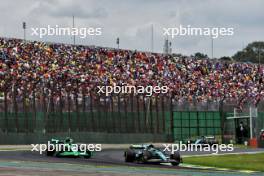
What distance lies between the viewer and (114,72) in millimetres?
53312

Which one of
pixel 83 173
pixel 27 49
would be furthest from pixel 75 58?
pixel 83 173

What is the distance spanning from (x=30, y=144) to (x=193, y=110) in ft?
53.5

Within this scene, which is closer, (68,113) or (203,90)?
(68,113)

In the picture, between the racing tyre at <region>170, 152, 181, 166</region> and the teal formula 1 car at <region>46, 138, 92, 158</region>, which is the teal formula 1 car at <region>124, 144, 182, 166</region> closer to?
the racing tyre at <region>170, 152, 181, 166</region>

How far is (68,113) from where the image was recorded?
4178 cm

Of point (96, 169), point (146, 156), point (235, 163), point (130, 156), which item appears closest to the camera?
point (96, 169)

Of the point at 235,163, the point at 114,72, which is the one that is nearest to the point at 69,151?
the point at 235,163

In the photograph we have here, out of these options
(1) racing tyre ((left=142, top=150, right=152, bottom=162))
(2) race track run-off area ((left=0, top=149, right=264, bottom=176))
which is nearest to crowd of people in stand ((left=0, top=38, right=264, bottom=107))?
(1) racing tyre ((left=142, top=150, right=152, bottom=162))

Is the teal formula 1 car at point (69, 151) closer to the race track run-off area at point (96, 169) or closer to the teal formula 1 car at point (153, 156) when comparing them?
the teal formula 1 car at point (153, 156)

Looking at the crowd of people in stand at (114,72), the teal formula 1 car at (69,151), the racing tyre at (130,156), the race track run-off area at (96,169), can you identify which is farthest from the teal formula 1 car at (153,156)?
the crowd of people in stand at (114,72)

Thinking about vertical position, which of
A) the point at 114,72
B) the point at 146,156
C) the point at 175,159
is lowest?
the point at 175,159

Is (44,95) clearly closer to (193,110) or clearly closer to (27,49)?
(27,49)

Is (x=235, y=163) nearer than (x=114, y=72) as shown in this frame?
Yes

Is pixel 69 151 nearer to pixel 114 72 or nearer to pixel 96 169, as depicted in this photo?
pixel 96 169
